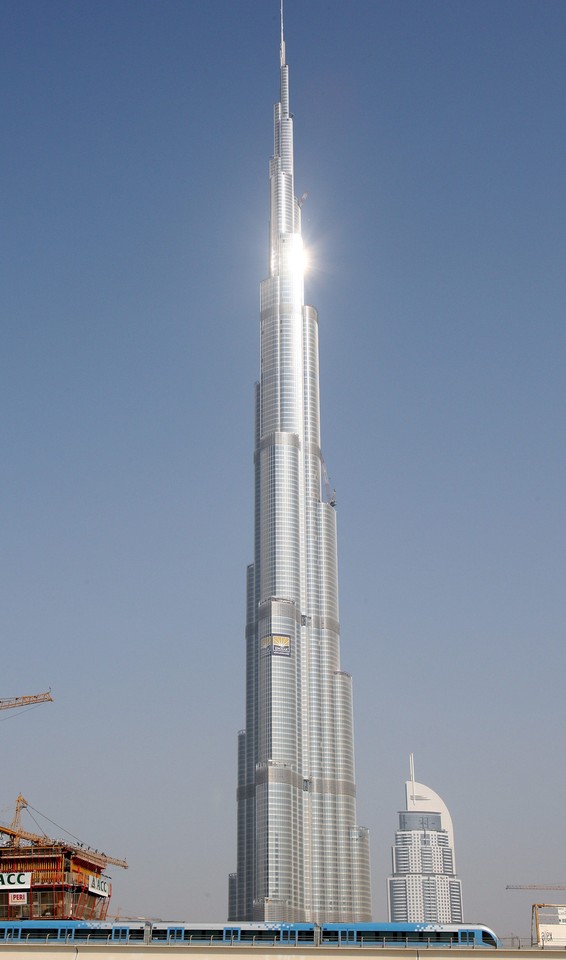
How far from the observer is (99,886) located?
147500mm

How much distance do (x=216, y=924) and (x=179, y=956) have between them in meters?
13.9

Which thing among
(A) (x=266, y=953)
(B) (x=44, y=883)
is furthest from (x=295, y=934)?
(B) (x=44, y=883)

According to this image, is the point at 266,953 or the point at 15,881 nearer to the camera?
the point at 266,953

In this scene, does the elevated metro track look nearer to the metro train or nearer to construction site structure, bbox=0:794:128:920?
the metro train

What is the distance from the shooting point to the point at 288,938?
4286 inches

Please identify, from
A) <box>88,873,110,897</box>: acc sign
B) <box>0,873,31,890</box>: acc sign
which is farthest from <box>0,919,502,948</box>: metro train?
<box>88,873,110,897</box>: acc sign

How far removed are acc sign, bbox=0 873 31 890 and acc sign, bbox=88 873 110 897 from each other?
961 cm

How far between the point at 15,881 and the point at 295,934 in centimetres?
4485

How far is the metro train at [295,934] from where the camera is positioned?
109m

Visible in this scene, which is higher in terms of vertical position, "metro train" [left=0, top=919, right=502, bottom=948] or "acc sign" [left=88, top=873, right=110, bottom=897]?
"acc sign" [left=88, top=873, right=110, bottom=897]

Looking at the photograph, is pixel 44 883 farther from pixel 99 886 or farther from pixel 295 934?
pixel 295 934

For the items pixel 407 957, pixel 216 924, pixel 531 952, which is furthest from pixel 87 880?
pixel 531 952

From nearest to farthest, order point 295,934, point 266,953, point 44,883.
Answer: point 266,953 → point 295,934 → point 44,883

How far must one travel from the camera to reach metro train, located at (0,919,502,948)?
358ft
